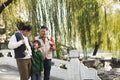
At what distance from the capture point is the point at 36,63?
5680 millimetres

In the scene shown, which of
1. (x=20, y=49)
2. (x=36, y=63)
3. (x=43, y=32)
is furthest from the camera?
(x=43, y=32)

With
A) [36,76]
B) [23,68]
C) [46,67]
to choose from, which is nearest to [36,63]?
[36,76]

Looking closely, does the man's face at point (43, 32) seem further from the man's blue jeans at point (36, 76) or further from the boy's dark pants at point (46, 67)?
the man's blue jeans at point (36, 76)

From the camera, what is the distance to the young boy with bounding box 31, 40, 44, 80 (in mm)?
5637

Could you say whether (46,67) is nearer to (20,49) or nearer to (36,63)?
(36,63)

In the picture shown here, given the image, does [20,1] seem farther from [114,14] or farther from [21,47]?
[21,47]

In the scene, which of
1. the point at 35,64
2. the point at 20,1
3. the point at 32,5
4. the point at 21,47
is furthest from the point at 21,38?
the point at 20,1

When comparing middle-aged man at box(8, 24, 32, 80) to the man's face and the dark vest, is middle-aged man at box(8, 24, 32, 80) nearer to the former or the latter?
the dark vest

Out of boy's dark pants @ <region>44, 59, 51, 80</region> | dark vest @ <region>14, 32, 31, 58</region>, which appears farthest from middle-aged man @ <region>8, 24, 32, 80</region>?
boy's dark pants @ <region>44, 59, 51, 80</region>

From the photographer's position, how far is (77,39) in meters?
12.8

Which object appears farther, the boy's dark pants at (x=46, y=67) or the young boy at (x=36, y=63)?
the boy's dark pants at (x=46, y=67)

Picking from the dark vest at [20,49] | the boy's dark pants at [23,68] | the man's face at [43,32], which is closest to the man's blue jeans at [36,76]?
the boy's dark pants at [23,68]

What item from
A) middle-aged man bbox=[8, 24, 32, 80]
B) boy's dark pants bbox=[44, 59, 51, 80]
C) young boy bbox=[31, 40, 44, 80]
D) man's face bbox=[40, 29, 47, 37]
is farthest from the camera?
boy's dark pants bbox=[44, 59, 51, 80]

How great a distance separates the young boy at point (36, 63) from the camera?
5637 millimetres
